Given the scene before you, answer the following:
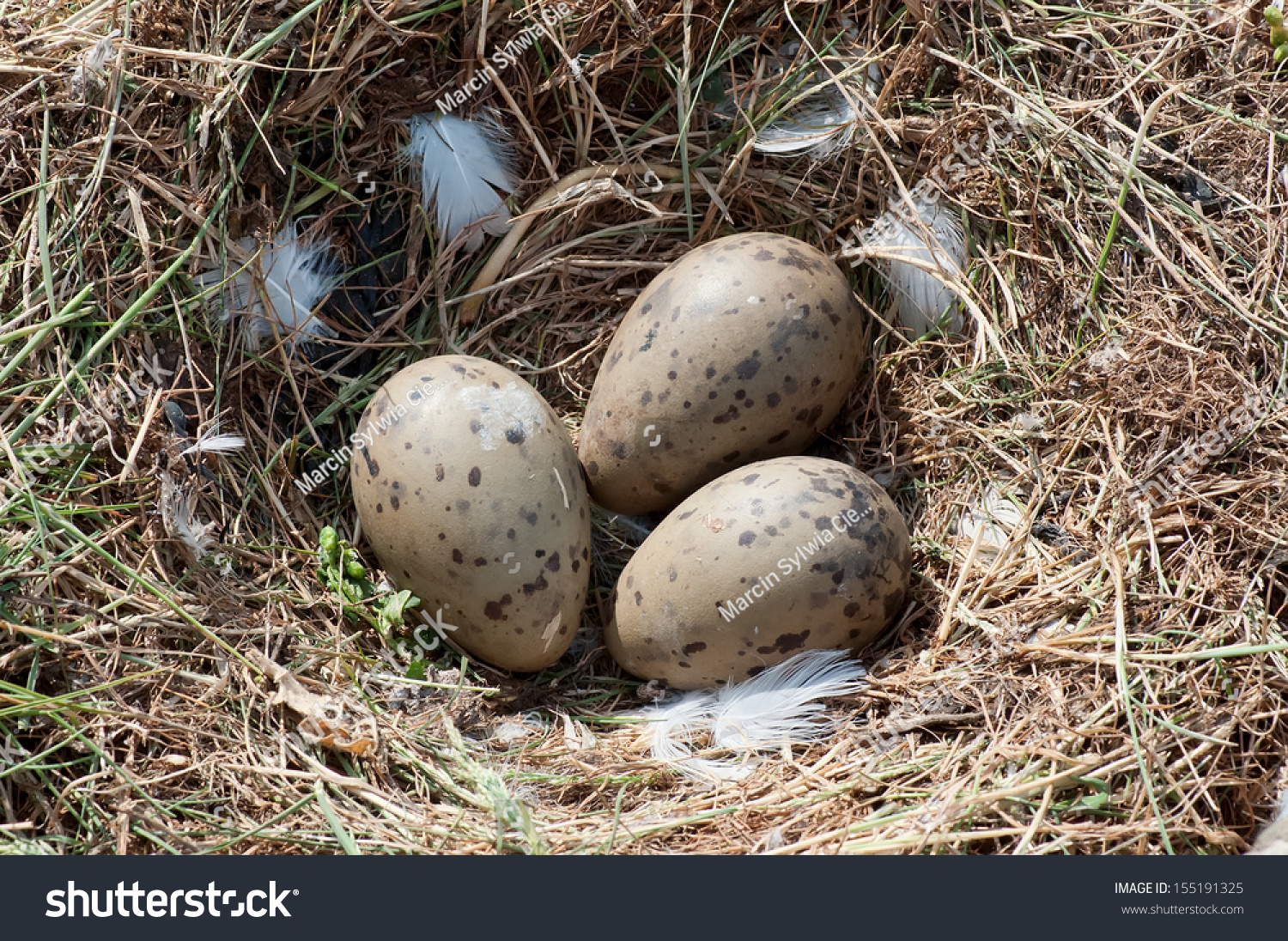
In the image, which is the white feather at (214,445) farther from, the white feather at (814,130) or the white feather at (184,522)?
the white feather at (814,130)

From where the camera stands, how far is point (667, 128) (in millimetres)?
2615

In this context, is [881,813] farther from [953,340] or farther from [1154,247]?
[1154,247]

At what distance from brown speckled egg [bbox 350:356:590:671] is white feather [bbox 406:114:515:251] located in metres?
0.53

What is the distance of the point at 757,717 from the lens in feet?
6.68

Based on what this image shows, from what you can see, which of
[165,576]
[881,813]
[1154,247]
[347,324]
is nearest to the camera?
[881,813]

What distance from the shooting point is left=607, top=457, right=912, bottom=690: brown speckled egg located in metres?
2.00

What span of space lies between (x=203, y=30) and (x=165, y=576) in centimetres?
125

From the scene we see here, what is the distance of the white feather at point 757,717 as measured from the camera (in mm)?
2006

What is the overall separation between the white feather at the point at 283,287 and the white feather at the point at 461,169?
31 centimetres

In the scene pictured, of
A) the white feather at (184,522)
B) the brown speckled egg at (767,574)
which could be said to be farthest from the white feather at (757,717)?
the white feather at (184,522)

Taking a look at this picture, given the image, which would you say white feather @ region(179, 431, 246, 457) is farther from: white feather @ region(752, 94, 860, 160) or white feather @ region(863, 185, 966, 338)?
white feather @ region(863, 185, 966, 338)

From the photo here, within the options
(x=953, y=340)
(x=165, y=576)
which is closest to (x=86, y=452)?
(x=165, y=576)

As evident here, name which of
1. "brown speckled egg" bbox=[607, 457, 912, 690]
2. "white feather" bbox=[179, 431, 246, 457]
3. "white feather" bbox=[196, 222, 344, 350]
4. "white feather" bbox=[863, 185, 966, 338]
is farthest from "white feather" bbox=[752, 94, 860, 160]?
"white feather" bbox=[179, 431, 246, 457]

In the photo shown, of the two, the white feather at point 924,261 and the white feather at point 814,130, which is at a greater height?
the white feather at point 814,130
